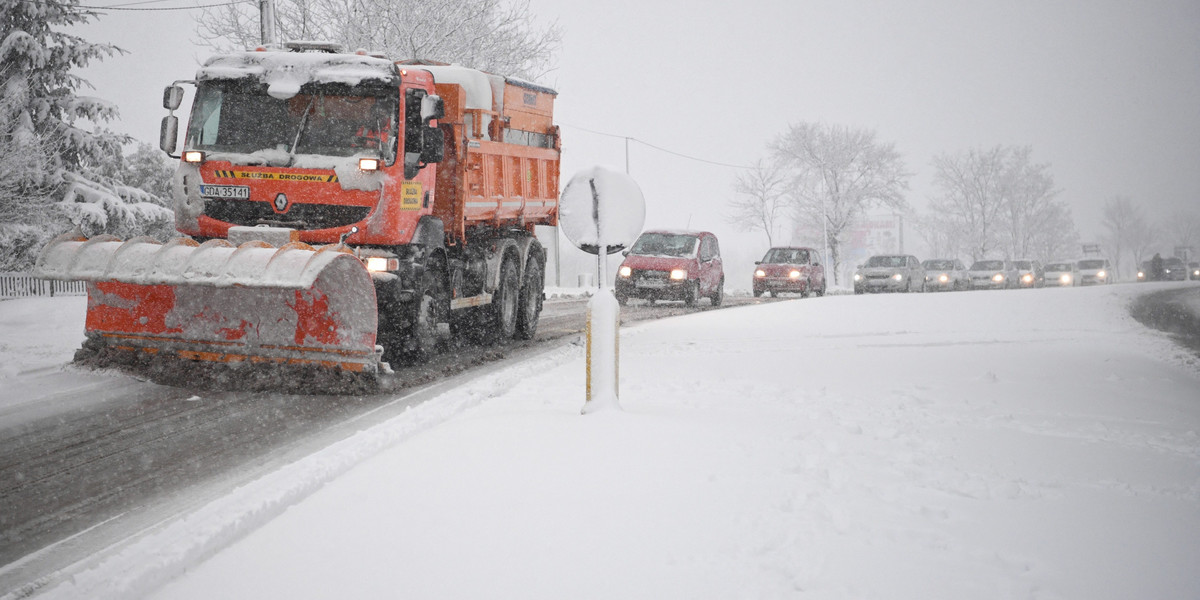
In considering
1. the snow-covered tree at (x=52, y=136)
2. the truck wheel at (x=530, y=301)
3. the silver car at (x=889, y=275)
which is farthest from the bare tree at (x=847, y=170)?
the truck wheel at (x=530, y=301)

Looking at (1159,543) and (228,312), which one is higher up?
(228,312)

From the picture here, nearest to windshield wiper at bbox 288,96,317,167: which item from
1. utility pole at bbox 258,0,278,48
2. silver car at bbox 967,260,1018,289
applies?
utility pole at bbox 258,0,278,48

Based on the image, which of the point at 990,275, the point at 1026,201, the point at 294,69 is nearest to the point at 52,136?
the point at 294,69

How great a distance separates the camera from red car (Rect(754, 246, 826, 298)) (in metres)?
28.0

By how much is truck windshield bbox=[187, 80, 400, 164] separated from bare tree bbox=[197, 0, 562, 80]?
50.3 feet

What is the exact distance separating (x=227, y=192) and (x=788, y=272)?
72.2ft

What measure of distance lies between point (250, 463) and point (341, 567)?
2.31 meters

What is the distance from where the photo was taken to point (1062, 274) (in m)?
46.8

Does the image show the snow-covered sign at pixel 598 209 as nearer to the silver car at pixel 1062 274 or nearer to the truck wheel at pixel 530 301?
the truck wheel at pixel 530 301

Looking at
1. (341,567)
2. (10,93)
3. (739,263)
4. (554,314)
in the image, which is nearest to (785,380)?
(341,567)

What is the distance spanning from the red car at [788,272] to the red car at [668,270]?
20.9 ft

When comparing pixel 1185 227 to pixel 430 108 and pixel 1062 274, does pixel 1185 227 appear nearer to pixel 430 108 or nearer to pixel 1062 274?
pixel 1062 274

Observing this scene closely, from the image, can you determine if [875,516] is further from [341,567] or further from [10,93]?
[10,93]

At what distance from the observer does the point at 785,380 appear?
27.9 ft
